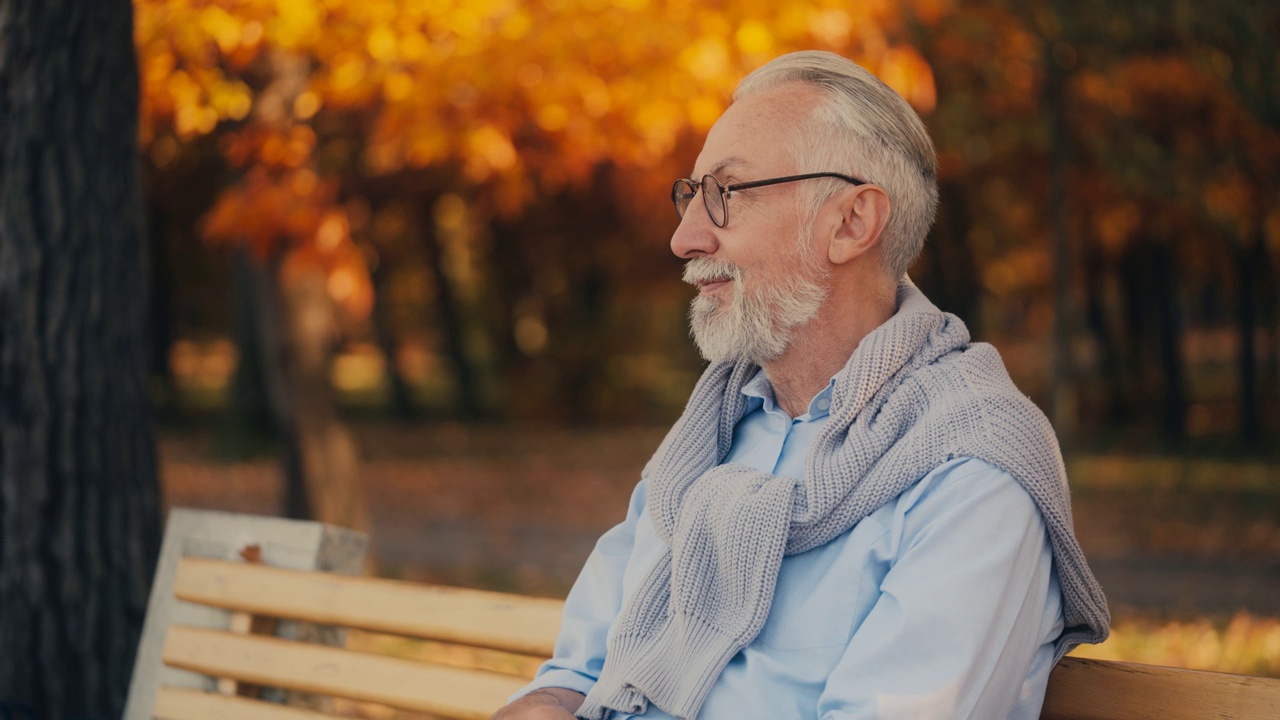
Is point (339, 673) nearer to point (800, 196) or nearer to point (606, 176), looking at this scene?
point (800, 196)

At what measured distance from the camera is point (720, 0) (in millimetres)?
5609

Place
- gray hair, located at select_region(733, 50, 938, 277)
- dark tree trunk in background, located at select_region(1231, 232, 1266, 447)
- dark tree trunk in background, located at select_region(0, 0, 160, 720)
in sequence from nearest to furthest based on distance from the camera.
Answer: gray hair, located at select_region(733, 50, 938, 277), dark tree trunk in background, located at select_region(0, 0, 160, 720), dark tree trunk in background, located at select_region(1231, 232, 1266, 447)

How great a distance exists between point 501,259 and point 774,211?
19885mm

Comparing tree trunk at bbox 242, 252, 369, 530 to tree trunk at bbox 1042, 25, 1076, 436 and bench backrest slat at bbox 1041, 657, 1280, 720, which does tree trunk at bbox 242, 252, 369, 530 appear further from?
bench backrest slat at bbox 1041, 657, 1280, 720

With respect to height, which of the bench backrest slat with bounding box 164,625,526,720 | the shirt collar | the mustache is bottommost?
the bench backrest slat with bounding box 164,625,526,720

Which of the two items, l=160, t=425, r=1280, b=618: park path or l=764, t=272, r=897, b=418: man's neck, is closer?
l=764, t=272, r=897, b=418: man's neck

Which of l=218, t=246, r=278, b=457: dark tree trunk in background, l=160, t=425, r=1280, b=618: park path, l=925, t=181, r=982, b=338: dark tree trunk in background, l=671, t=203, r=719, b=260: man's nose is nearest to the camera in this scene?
l=671, t=203, r=719, b=260: man's nose

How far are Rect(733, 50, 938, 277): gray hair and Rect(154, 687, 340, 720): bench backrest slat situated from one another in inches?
61.0

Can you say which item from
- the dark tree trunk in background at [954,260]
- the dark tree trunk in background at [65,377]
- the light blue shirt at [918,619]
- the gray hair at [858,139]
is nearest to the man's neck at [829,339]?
the gray hair at [858,139]

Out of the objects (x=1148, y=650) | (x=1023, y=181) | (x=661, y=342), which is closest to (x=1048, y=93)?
(x=1023, y=181)

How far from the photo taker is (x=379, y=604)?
9.32 ft

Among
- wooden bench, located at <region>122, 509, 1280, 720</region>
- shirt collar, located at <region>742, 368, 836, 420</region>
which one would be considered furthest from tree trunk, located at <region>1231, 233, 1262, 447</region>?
wooden bench, located at <region>122, 509, 1280, 720</region>

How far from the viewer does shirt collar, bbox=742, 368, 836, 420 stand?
242 cm

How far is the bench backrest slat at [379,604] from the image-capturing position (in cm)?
269
